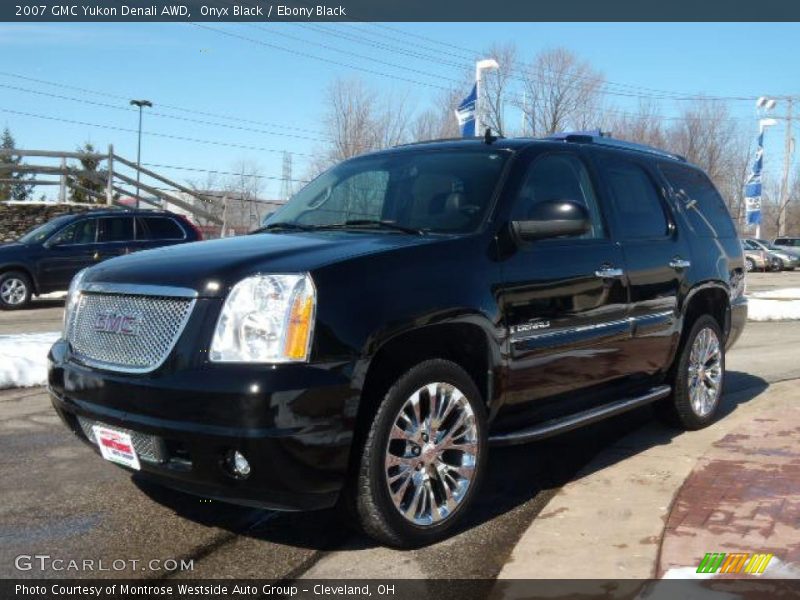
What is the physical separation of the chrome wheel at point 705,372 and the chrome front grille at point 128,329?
3.84 meters

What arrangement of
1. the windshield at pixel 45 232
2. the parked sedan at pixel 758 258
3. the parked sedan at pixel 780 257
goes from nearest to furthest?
1. the windshield at pixel 45 232
2. the parked sedan at pixel 758 258
3. the parked sedan at pixel 780 257

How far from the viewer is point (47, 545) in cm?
368

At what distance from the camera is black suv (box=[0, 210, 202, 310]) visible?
15141mm

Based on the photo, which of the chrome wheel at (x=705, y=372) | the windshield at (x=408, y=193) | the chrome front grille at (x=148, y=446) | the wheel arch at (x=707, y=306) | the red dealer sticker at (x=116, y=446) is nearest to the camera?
the chrome front grille at (x=148, y=446)

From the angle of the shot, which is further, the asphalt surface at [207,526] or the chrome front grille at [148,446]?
the asphalt surface at [207,526]

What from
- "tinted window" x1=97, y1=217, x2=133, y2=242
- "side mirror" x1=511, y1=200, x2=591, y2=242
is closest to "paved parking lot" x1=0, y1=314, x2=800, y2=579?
"side mirror" x1=511, y1=200, x2=591, y2=242

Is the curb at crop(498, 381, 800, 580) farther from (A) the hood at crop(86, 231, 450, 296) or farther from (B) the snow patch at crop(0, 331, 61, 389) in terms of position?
(B) the snow patch at crop(0, 331, 61, 389)

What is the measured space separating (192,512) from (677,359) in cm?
346

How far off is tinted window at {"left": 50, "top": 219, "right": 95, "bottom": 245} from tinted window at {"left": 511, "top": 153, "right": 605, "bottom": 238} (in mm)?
12737

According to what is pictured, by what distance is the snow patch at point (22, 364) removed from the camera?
23.6 ft

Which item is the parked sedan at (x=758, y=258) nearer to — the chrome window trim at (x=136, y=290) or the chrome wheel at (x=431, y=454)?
the chrome wheel at (x=431, y=454)

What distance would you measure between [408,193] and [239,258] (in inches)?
54.4

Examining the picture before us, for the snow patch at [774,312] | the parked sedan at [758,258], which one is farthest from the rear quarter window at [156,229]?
the parked sedan at [758,258]

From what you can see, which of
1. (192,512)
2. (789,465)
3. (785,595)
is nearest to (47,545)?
(192,512)
